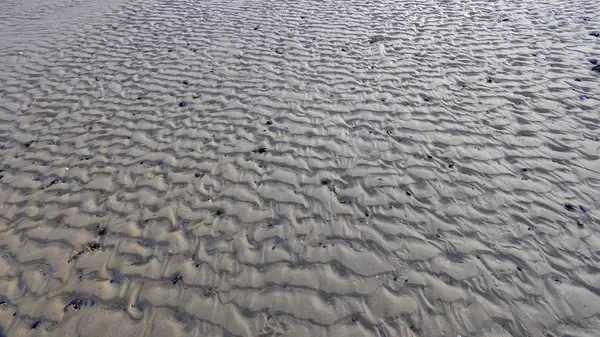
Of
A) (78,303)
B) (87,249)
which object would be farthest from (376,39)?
(78,303)

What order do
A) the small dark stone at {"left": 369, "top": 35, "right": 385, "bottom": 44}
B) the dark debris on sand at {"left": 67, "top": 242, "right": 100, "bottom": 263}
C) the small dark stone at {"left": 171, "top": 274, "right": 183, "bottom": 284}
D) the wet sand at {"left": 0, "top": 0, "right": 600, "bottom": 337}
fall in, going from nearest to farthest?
the wet sand at {"left": 0, "top": 0, "right": 600, "bottom": 337}, the small dark stone at {"left": 171, "top": 274, "right": 183, "bottom": 284}, the dark debris on sand at {"left": 67, "top": 242, "right": 100, "bottom": 263}, the small dark stone at {"left": 369, "top": 35, "right": 385, "bottom": 44}

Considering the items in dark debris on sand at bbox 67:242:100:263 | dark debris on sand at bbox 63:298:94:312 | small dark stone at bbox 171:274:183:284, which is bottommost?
dark debris on sand at bbox 63:298:94:312

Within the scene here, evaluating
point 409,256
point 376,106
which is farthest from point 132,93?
point 409,256

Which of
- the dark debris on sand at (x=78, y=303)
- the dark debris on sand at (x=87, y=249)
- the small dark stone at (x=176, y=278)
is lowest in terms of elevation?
the dark debris on sand at (x=78, y=303)

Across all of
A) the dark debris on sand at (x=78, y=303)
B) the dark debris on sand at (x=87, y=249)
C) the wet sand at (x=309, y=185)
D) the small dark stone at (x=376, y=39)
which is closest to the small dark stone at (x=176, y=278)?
the wet sand at (x=309, y=185)

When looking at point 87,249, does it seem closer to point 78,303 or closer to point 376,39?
point 78,303

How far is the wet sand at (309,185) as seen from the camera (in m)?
3.55

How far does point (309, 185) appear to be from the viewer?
484 centimetres

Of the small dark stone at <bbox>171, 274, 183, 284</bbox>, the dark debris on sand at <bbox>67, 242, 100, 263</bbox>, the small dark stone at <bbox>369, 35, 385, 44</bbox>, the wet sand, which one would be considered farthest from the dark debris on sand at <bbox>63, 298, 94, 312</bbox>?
the small dark stone at <bbox>369, 35, 385, 44</bbox>

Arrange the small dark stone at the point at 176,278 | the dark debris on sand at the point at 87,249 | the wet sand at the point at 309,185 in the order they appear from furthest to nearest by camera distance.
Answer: the dark debris on sand at the point at 87,249
the small dark stone at the point at 176,278
the wet sand at the point at 309,185

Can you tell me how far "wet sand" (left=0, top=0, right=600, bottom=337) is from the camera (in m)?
3.55

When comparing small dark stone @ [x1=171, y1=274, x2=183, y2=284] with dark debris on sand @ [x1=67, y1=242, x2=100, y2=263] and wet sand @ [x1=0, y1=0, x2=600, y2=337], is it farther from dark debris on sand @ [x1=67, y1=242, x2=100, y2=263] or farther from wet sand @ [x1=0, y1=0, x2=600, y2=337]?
dark debris on sand @ [x1=67, y1=242, x2=100, y2=263]

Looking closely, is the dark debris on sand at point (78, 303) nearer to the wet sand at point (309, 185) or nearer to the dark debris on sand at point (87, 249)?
the wet sand at point (309, 185)

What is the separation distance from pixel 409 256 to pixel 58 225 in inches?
154
